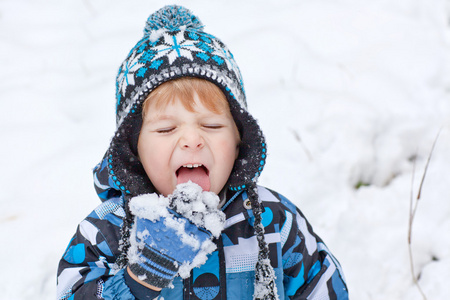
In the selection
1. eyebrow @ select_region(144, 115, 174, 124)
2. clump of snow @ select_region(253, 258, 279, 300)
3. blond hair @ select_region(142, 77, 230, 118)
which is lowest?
clump of snow @ select_region(253, 258, 279, 300)

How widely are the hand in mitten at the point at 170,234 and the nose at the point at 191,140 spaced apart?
0.47 ft

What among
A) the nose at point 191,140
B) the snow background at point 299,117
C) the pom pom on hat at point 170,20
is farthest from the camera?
the snow background at point 299,117

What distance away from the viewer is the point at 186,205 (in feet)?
4.34

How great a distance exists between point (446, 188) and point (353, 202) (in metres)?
0.63

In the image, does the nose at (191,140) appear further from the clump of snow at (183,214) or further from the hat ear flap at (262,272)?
the hat ear flap at (262,272)

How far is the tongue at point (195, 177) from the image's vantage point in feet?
4.74

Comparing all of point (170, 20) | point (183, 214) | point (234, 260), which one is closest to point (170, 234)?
point (183, 214)

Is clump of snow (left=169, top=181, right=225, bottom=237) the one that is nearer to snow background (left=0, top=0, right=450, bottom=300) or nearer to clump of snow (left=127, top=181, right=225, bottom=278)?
clump of snow (left=127, top=181, right=225, bottom=278)

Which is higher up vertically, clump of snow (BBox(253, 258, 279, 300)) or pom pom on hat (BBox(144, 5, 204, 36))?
pom pom on hat (BBox(144, 5, 204, 36))

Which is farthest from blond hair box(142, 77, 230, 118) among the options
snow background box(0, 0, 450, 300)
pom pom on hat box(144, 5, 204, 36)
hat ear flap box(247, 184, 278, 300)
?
snow background box(0, 0, 450, 300)

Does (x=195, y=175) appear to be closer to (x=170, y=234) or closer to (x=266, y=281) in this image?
(x=170, y=234)

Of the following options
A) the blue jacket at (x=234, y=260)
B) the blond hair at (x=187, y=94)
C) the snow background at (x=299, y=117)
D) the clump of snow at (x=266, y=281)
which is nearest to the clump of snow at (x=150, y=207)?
the blue jacket at (x=234, y=260)

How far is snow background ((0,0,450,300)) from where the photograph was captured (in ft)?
7.41

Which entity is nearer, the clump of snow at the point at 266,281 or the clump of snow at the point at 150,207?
the clump of snow at the point at 150,207
